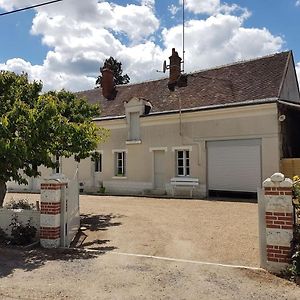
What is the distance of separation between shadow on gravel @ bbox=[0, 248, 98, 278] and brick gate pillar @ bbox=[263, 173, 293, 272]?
3.29 m

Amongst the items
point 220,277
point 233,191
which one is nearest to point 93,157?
point 233,191

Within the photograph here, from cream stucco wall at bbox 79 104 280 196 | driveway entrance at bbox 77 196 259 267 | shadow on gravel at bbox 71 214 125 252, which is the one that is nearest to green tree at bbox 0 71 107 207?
shadow on gravel at bbox 71 214 125 252

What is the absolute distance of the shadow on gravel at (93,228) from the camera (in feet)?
28.5

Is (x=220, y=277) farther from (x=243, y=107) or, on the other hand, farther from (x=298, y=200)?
(x=243, y=107)

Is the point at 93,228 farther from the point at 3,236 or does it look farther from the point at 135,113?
the point at 135,113

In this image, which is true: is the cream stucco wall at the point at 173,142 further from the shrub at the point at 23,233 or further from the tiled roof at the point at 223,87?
the shrub at the point at 23,233

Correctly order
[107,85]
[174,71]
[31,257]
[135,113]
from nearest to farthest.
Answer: [31,257] < [135,113] < [174,71] < [107,85]

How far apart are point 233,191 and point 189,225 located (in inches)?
312

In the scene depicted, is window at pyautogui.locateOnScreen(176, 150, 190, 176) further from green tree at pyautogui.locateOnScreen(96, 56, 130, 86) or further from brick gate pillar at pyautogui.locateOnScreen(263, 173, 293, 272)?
green tree at pyautogui.locateOnScreen(96, 56, 130, 86)

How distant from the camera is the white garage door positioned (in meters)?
17.8

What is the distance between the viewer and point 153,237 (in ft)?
30.7

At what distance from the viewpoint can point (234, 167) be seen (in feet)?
60.0

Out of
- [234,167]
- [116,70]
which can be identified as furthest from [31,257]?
[116,70]

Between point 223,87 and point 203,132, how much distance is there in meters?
2.95
